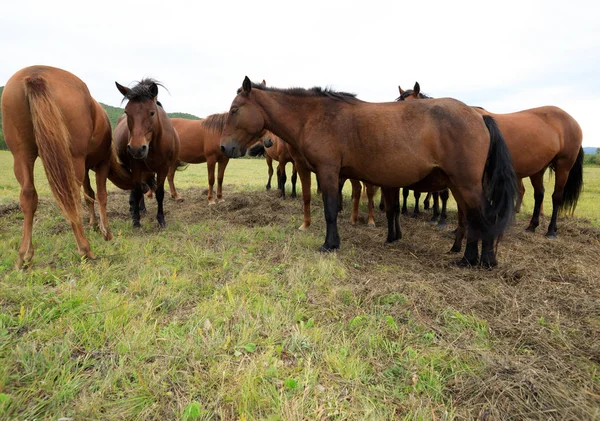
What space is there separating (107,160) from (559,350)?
5.93 metres

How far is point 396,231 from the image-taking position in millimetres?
5391

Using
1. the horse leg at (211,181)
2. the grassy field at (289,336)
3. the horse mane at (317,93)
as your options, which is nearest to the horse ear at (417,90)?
the horse mane at (317,93)

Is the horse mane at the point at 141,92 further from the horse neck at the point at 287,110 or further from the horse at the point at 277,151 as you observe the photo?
the horse at the point at 277,151

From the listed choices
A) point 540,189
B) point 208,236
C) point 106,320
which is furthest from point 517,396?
point 540,189

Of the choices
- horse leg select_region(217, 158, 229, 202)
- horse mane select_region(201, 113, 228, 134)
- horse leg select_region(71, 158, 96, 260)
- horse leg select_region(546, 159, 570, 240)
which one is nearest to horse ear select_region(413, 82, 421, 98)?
horse leg select_region(546, 159, 570, 240)

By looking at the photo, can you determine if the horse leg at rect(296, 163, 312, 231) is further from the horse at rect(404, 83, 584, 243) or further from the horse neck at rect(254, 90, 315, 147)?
the horse at rect(404, 83, 584, 243)

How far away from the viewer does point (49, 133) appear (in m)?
3.12

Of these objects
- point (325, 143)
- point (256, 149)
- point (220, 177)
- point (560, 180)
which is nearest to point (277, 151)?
point (256, 149)

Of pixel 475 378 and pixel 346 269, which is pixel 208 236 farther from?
pixel 475 378

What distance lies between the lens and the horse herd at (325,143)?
324cm

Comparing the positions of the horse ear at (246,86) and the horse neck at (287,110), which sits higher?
the horse ear at (246,86)

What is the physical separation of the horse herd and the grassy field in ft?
2.48

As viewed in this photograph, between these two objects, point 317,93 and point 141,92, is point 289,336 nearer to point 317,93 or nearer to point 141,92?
point 317,93

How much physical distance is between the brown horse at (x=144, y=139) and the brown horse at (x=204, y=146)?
7.53 feet
